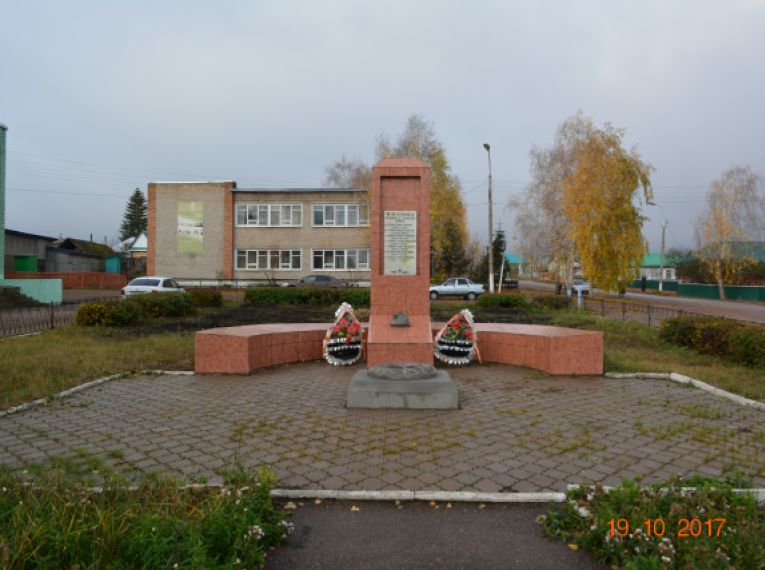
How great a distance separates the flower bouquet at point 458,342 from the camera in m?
9.08

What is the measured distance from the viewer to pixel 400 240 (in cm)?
961

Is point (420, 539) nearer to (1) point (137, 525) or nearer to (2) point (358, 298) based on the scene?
(1) point (137, 525)

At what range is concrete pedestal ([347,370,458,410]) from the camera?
241 inches

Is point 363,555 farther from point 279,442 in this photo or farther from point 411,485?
point 279,442

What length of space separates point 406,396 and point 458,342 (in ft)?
10.2

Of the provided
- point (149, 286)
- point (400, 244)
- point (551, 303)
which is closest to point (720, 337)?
point (400, 244)

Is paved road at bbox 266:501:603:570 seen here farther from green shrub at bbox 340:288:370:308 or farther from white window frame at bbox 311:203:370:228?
white window frame at bbox 311:203:370:228

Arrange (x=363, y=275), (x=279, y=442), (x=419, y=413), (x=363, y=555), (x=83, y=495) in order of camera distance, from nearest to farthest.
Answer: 1. (x=363, y=555)
2. (x=83, y=495)
3. (x=279, y=442)
4. (x=419, y=413)
5. (x=363, y=275)

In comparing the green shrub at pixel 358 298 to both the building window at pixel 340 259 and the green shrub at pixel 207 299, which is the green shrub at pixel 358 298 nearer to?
the green shrub at pixel 207 299

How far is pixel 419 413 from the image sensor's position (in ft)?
19.6

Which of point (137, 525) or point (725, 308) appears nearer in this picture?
point (137, 525)

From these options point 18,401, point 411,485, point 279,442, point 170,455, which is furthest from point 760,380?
point 18,401

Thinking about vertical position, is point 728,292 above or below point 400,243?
below

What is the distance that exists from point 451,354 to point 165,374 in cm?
468
